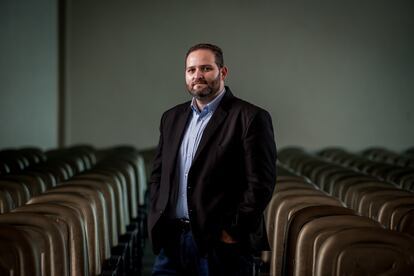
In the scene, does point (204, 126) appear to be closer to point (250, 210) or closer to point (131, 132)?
point (250, 210)

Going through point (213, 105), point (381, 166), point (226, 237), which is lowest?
point (381, 166)

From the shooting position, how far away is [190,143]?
265 centimetres

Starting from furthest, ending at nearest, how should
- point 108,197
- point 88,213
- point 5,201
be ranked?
1. point 108,197
2. point 5,201
3. point 88,213

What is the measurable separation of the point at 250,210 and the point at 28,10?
19.5ft

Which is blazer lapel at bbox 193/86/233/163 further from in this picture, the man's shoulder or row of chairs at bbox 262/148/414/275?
row of chairs at bbox 262/148/414/275

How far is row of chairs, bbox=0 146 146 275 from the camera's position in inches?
96.4

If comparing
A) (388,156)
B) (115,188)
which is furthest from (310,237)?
(388,156)

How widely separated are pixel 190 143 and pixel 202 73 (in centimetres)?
31

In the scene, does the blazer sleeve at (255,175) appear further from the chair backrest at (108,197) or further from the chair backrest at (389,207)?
the chair backrest at (108,197)

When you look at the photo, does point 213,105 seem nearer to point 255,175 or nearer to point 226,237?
point 255,175

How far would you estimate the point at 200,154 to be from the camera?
8.33 feet

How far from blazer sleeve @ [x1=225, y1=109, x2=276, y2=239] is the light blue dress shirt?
8.2 inches

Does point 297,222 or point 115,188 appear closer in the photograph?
point 297,222

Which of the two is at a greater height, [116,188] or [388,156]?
[116,188]
